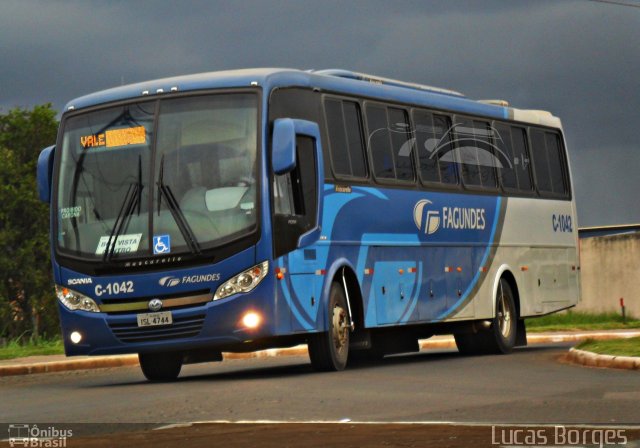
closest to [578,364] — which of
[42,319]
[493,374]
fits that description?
[493,374]

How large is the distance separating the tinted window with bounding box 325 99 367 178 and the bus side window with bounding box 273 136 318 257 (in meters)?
0.79

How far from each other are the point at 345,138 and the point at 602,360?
4311mm

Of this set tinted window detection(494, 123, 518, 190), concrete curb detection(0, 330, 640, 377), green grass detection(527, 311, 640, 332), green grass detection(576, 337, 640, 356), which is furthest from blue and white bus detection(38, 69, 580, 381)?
green grass detection(527, 311, 640, 332)

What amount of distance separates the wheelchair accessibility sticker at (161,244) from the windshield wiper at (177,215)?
216mm

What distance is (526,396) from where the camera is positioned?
48.5 feet

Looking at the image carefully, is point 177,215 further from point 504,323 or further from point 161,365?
point 504,323

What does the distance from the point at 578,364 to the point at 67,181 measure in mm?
6957

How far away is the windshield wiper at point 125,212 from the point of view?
1845 centimetres

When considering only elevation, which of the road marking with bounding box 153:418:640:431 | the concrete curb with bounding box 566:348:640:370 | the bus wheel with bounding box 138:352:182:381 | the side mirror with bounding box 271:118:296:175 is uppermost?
the side mirror with bounding box 271:118:296:175

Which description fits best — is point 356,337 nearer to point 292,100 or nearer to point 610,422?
point 292,100

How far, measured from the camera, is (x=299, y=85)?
63.7 feet

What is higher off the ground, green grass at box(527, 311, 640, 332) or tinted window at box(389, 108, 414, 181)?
tinted window at box(389, 108, 414, 181)

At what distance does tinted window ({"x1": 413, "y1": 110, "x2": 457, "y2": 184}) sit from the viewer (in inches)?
889

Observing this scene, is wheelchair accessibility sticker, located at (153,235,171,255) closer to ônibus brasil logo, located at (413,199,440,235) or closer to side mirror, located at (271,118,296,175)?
side mirror, located at (271,118,296,175)
